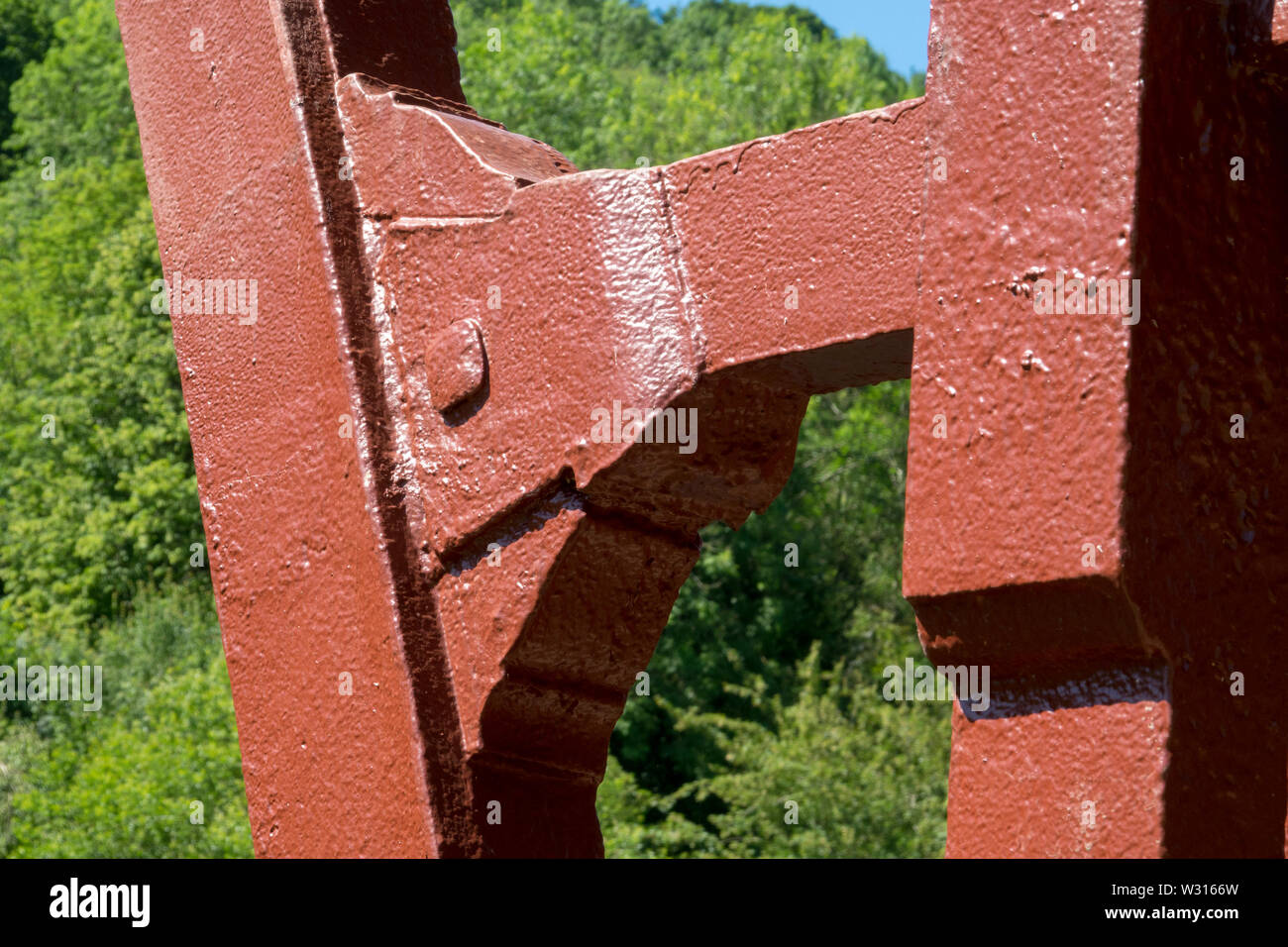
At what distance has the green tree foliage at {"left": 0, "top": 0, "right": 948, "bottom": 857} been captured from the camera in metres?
13.6

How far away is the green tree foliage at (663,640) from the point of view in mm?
13641

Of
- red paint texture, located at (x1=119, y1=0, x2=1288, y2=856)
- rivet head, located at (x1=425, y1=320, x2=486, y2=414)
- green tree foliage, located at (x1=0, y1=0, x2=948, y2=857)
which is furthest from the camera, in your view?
green tree foliage, located at (x1=0, y1=0, x2=948, y2=857)

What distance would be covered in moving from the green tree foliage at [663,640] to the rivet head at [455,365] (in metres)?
10.3

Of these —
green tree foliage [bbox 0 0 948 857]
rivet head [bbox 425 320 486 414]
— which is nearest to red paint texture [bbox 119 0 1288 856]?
rivet head [bbox 425 320 486 414]

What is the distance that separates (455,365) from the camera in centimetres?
195

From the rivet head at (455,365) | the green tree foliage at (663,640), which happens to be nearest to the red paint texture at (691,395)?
the rivet head at (455,365)

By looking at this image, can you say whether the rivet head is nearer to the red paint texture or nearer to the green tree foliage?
the red paint texture

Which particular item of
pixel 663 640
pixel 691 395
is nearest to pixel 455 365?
pixel 691 395

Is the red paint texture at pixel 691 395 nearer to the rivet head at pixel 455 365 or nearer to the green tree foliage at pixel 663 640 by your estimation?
the rivet head at pixel 455 365

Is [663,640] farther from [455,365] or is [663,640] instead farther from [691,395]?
[691,395]

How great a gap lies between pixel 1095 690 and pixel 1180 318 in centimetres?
34

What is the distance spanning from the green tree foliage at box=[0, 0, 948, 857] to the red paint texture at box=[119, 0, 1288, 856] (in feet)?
33.0

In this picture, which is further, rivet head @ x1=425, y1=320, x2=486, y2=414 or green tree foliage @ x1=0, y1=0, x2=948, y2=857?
green tree foliage @ x1=0, y1=0, x2=948, y2=857

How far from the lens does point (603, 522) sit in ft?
6.18
